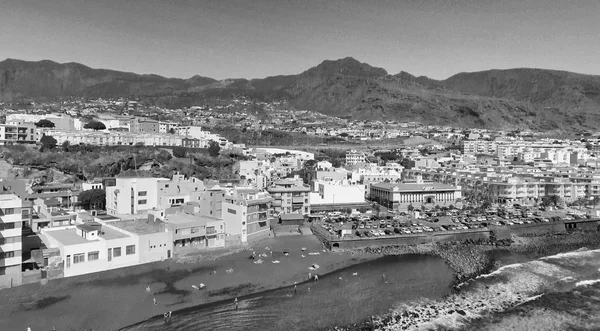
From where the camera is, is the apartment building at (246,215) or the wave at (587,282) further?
the apartment building at (246,215)

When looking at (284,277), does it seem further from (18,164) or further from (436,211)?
(18,164)

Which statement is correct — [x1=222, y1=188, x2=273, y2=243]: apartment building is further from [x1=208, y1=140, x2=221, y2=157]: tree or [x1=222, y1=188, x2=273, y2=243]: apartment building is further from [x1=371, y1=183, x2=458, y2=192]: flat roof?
[x1=208, y1=140, x2=221, y2=157]: tree

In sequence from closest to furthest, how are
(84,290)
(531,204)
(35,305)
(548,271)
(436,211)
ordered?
(35,305) < (84,290) < (548,271) < (436,211) < (531,204)

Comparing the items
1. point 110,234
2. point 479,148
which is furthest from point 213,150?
point 479,148

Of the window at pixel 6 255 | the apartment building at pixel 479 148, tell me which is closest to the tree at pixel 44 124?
the window at pixel 6 255

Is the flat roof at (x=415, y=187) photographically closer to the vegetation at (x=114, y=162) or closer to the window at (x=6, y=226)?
the vegetation at (x=114, y=162)

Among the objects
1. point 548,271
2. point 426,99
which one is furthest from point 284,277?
point 426,99

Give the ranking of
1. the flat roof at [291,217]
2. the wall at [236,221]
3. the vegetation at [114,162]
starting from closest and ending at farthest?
the wall at [236,221], the flat roof at [291,217], the vegetation at [114,162]
